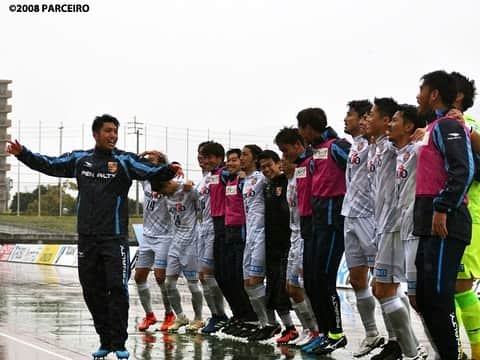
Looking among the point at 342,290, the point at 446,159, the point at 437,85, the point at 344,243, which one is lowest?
the point at 342,290

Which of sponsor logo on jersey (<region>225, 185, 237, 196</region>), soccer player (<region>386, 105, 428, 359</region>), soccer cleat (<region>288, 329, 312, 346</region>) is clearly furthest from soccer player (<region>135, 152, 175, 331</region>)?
soccer player (<region>386, 105, 428, 359</region>)

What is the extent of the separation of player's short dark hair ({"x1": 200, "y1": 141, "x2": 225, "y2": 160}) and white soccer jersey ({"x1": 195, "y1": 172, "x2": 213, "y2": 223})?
27cm

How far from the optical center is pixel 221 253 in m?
11.9

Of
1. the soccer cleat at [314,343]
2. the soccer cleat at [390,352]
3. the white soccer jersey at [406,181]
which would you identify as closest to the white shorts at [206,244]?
the soccer cleat at [314,343]

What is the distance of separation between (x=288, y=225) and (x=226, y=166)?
4.02 feet

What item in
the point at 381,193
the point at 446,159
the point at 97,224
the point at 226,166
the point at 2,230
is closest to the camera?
the point at 446,159

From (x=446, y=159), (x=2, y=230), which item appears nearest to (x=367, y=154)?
(x=446, y=159)

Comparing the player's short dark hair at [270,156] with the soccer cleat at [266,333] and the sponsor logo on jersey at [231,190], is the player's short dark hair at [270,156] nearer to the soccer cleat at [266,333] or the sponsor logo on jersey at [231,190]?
the sponsor logo on jersey at [231,190]

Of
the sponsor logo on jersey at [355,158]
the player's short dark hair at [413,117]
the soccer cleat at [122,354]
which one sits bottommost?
the soccer cleat at [122,354]

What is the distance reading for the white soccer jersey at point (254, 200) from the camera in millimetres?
11219

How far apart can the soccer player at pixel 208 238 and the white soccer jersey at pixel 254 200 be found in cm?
87

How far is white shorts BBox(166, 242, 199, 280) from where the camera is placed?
40.8 ft

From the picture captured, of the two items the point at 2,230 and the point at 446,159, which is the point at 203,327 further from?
the point at 2,230

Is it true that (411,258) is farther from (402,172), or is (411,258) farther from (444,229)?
(444,229)
